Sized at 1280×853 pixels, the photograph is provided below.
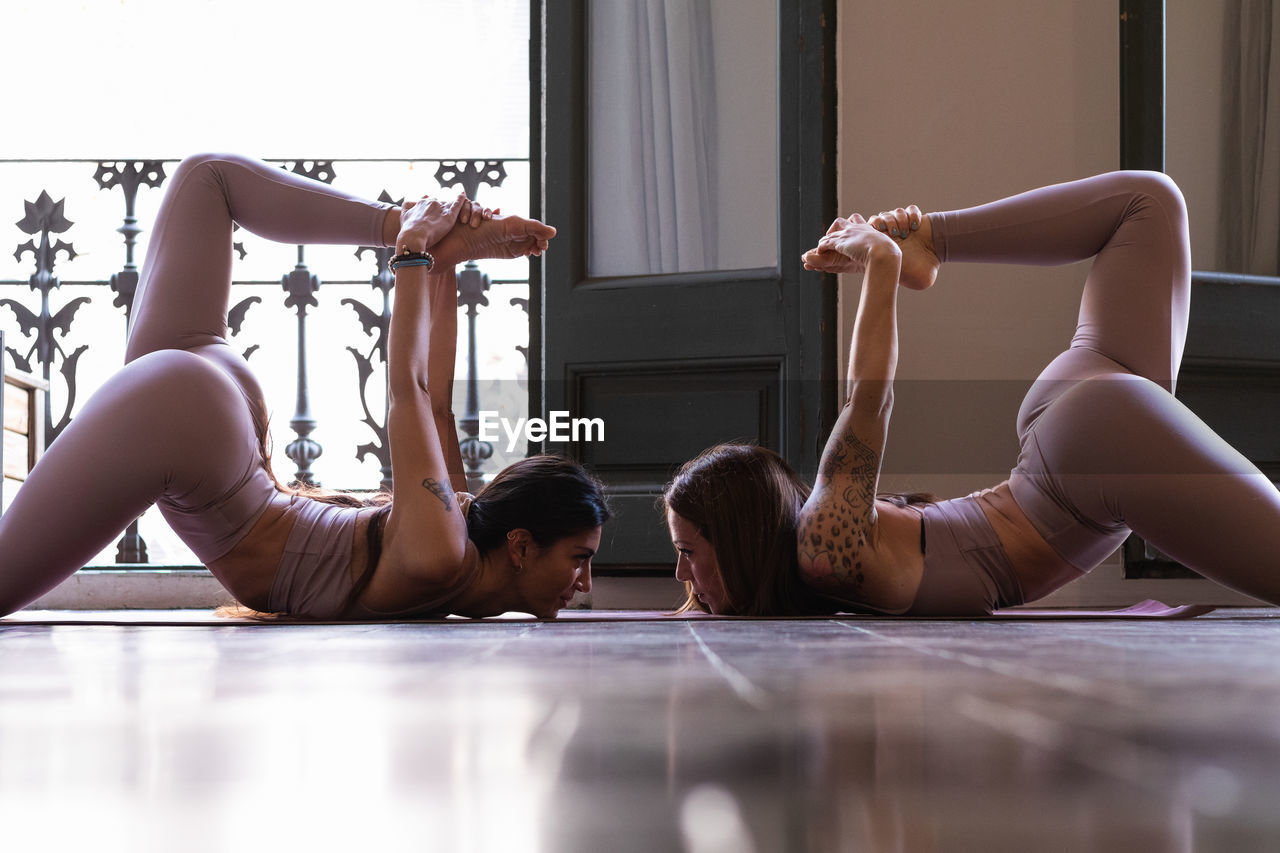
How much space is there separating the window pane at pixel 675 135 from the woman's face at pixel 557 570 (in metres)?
1.34

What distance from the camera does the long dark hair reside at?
168 centimetres

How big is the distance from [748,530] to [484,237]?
68cm

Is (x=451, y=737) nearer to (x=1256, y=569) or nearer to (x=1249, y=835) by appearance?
(x=1249, y=835)

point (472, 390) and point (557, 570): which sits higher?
point (472, 390)

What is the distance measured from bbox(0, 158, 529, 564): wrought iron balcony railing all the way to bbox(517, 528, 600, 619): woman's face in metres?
2.06

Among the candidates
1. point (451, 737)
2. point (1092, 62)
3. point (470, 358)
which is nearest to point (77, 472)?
point (451, 737)

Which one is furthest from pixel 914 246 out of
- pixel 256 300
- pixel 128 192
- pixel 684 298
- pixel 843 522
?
pixel 128 192

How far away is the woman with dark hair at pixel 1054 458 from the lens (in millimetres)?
1624

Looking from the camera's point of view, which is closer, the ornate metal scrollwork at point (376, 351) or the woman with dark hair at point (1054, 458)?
the woman with dark hair at point (1054, 458)

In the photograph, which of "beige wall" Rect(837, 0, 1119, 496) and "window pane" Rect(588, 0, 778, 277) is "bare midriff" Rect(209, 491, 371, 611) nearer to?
"window pane" Rect(588, 0, 778, 277)

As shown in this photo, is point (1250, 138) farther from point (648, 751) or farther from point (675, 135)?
point (648, 751)

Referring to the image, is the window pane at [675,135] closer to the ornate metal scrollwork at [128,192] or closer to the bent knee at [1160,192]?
the bent knee at [1160,192]

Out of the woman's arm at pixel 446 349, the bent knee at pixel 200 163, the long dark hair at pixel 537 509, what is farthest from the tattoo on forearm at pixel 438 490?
the bent knee at pixel 200 163

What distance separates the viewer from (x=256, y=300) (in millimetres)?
4016
